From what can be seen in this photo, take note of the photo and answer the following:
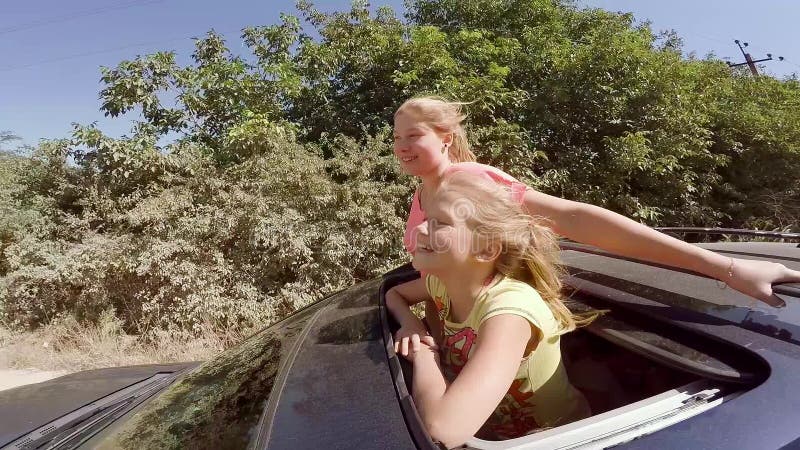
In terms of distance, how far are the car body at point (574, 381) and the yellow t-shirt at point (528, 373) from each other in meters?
0.12

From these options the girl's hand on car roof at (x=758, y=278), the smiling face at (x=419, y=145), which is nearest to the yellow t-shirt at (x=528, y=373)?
the girl's hand on car roof at (x=758, y=278)

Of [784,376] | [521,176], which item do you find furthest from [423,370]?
[521,176]

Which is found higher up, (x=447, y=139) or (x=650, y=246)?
(x=447, y=139)

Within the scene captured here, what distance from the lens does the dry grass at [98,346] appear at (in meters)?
4.79

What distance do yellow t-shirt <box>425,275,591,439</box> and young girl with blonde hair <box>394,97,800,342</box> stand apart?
31 centimetres

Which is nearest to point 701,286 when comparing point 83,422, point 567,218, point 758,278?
point 758,278

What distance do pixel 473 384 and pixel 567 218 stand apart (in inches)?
29.4

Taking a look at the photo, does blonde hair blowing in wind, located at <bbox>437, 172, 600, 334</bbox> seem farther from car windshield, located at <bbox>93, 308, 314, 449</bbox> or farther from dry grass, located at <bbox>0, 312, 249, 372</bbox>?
dry grass, located at <bbox>0, 312, 249, 372</bbox>

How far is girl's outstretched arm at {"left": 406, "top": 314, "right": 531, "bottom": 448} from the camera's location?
98cm

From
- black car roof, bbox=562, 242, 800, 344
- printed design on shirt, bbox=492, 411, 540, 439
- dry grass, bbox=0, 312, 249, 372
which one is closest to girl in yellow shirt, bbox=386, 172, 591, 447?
printed design on shirt, bbox=492, 411, 540, 439

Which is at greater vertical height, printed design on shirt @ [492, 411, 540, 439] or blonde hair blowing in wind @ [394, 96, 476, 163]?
blonde hair blowing in wind @ [394, 96, 476, 163]

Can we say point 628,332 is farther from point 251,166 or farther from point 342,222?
point 251,166

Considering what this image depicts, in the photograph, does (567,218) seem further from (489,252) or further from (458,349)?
(458,349)

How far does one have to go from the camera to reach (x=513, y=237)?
132cm
